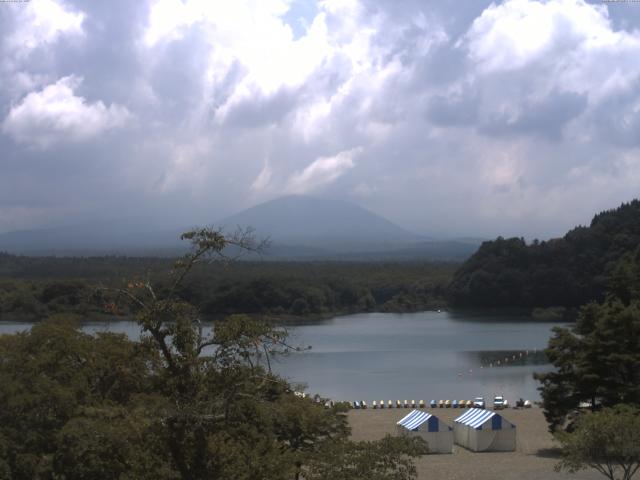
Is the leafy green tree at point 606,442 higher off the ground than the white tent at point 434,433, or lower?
higher

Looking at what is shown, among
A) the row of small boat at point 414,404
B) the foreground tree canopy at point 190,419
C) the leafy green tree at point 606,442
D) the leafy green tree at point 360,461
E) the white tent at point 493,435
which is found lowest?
the row of small boat at point 414,404

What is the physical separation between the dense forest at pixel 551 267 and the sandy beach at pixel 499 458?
38.0 meters

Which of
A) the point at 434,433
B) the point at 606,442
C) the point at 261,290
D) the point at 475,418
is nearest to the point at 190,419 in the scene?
the point at 606,442

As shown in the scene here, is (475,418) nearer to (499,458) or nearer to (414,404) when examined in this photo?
(499,458)

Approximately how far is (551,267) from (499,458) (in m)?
47.5

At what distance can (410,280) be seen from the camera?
251 feet

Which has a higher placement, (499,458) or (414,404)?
(499,458)

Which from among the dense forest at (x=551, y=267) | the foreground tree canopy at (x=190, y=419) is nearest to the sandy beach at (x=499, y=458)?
the foreground tree canopy at (x=190, y=419)

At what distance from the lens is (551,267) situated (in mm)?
63188

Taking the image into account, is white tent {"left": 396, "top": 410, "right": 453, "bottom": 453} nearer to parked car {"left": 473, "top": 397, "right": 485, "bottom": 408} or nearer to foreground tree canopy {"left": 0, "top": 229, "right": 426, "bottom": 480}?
parked car {"left": 473, "top": 397, "right": 485, "bottom": 408}

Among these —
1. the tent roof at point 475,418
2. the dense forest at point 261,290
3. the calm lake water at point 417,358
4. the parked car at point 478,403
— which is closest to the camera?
the tent roof at point 475,418

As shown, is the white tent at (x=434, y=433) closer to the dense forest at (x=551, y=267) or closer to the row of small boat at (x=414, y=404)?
the row of small boat at (x=414, y=404)

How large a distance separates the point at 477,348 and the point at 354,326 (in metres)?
14.6

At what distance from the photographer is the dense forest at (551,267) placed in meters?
60.3
